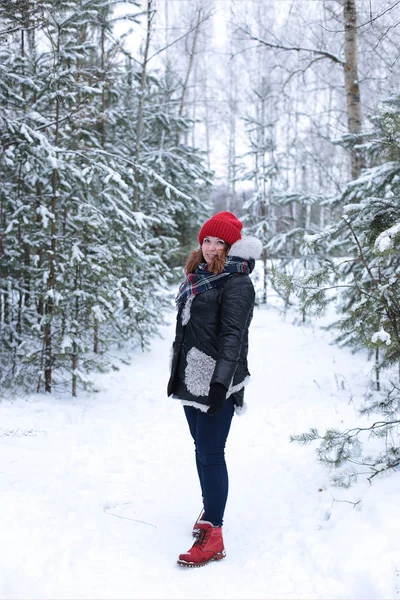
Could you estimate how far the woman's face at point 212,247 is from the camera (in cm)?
320

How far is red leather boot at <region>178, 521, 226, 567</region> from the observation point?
2.98m

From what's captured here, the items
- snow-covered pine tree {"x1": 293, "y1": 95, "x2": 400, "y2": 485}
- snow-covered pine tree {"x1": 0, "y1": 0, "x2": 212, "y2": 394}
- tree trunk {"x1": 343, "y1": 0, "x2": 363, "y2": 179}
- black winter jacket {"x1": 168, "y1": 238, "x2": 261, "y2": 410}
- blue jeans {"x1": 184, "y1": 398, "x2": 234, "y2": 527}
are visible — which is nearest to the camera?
black winter jacket {"x1": 168, "y1": 238, "x2": 261, "y2": 410}

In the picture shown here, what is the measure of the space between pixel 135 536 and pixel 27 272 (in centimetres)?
507

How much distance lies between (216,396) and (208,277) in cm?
80

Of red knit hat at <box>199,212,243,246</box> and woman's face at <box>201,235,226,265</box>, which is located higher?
red knit hat at <box>199,212,243,246</box>

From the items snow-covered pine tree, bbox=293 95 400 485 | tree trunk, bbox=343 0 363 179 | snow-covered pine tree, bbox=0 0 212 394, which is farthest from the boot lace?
tree trunk, bbox=343 0 363 179

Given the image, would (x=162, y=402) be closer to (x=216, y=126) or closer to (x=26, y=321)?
(x=26, y=321)

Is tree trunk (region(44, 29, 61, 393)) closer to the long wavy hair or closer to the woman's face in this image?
the long wavy hair

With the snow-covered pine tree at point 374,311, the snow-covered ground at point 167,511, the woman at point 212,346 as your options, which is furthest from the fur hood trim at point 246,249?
the snow-covered ground at point 167,511

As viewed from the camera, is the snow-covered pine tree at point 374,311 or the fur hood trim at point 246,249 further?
the snow-covered pine tree at point 374,311

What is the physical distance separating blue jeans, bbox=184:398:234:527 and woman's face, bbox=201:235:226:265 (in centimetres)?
97

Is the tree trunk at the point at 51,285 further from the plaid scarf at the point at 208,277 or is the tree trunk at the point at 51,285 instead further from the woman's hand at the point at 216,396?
the woman's hand at the point at 216,396

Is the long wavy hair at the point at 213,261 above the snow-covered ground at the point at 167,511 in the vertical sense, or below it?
above

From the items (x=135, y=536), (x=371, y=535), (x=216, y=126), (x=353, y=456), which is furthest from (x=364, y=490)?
(x=216, y=126)
